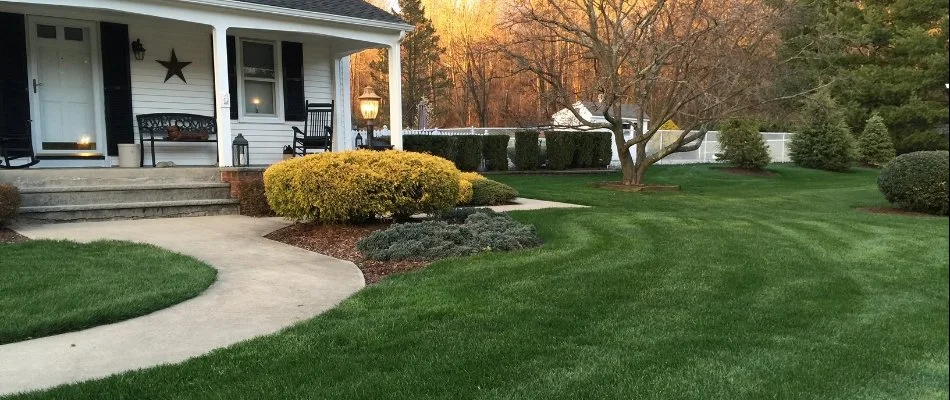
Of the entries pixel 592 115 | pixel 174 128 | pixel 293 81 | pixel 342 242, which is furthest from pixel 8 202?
pixel 592 115

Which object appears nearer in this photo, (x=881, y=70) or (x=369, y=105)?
(x=369, y=105)

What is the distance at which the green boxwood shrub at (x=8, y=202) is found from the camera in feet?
23.5

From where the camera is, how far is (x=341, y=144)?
42.0 ft

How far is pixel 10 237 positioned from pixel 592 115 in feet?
74.5

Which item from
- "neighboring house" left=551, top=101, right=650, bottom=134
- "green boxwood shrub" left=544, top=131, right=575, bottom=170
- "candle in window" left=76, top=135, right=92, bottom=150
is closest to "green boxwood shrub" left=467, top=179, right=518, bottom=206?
"neighboring house" left=551, top=101, right=650, bottom=134

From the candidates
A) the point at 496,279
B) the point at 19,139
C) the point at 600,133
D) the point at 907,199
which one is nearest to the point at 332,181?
the point at 496,279

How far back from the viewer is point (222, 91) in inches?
378

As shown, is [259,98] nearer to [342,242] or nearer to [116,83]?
[116,83]

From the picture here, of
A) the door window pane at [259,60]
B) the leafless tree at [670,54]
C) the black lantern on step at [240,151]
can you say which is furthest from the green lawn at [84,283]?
the leafless tree at [670,54]

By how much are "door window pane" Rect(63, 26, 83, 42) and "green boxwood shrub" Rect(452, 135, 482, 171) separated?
980 centimetres

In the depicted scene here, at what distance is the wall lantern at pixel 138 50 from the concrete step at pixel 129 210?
3067mm

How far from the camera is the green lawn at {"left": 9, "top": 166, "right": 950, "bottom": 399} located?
318 cm

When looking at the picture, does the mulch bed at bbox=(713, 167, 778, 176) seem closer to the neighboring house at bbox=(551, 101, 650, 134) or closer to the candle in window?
the neighboring house at bbox=(551, 101, 650, 134)

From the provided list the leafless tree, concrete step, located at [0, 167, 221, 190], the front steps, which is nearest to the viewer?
the front steps
